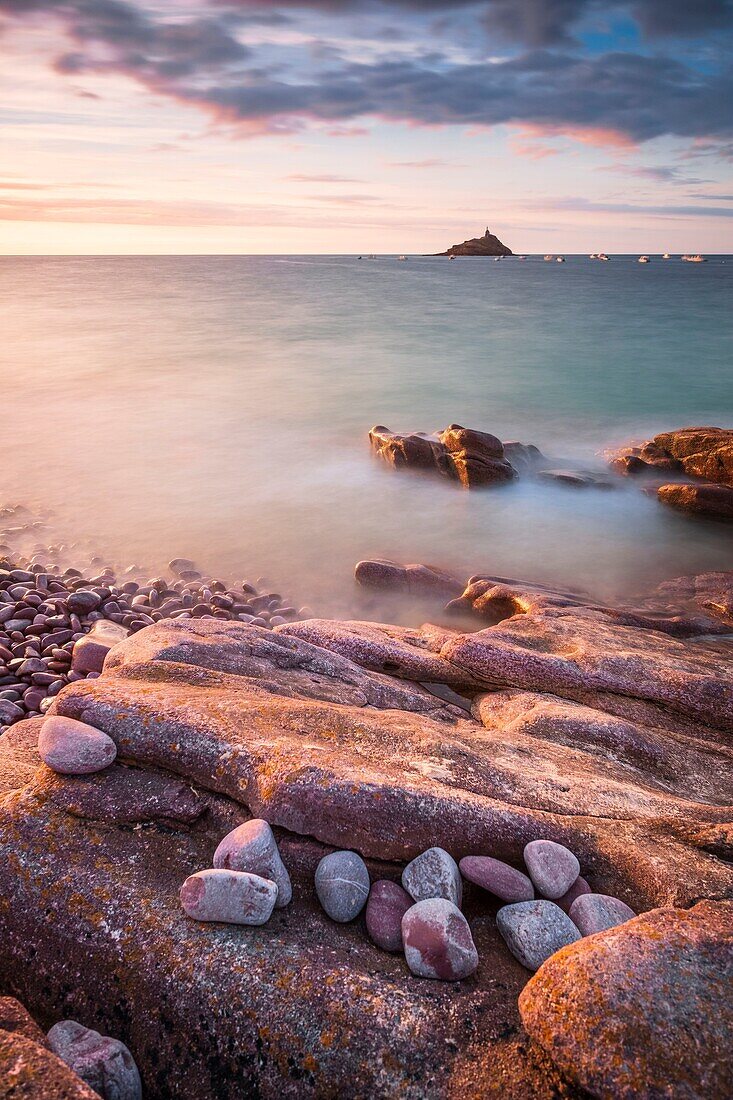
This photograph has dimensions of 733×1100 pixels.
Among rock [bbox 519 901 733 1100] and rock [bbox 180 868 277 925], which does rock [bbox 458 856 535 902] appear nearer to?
rock [bbox 519 901 733 1100]

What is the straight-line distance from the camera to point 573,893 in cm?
287

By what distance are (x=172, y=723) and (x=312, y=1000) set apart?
5.12ft

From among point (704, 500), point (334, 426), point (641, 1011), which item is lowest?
point (704, 500)

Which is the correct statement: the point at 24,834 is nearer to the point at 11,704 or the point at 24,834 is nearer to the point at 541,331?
the point at 11,704

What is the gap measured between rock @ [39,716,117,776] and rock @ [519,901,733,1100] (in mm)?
2197

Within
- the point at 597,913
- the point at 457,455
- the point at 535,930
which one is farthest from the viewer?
the point at 457,455

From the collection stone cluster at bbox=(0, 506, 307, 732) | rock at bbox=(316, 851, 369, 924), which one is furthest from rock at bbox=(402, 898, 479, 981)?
stone cluster at bbox=(0, 506, 307, 732)

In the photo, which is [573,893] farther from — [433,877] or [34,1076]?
[34,1076]

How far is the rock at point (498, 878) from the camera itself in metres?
2.81

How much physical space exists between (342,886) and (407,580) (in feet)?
25.1

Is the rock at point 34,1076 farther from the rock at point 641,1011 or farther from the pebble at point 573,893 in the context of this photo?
the pebble at point 573,893

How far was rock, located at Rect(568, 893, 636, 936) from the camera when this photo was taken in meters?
2.68

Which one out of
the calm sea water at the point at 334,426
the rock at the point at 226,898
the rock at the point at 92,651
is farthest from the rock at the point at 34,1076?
the calm sea water at the point at 334,426

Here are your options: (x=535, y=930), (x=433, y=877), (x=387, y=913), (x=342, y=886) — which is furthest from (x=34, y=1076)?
(x=535, y=930)
